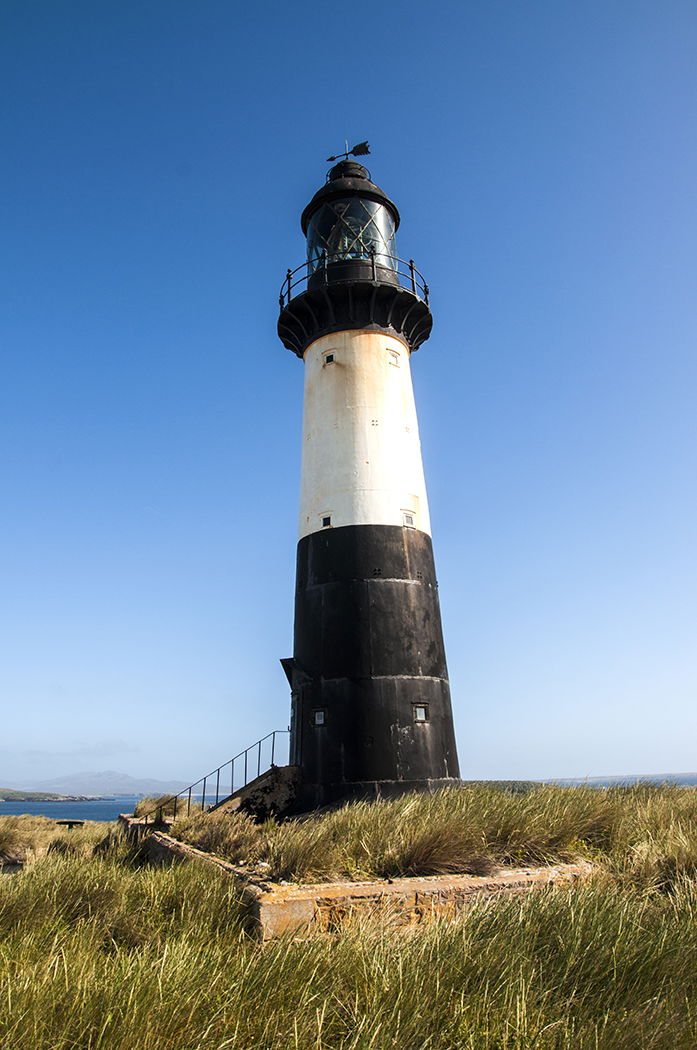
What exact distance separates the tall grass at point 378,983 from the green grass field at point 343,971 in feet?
0.05

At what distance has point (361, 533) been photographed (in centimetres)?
1460

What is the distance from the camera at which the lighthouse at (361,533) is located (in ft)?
43.1

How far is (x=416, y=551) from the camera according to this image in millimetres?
14883

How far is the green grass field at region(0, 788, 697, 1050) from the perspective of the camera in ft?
12.6

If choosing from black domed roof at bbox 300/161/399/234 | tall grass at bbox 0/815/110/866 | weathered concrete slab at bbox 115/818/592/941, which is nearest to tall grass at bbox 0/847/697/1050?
weathered concrete slab at bbox 115/818/592/941

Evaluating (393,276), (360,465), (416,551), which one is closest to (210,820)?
(416,551)

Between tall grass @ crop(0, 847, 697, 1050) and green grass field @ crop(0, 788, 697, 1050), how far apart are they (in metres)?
0.01

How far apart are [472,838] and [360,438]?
31.0 ft

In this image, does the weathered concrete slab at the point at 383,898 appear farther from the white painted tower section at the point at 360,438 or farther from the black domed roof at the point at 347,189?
the black domed roof at the point at 347,189

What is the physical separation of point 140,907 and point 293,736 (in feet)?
25.3

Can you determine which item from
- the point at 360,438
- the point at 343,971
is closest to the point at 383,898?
the point at 343,971

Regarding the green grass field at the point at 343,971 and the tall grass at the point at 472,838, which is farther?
the tall grass at the point at 472,838

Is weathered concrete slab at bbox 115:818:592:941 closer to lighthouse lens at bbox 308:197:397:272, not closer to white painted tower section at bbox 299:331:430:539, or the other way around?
white painted tower section at bbox 299:331:430:539

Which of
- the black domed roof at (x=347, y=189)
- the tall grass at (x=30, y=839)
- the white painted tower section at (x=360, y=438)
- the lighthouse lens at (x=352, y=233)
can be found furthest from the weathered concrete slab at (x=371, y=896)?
the black domed roof at (x=347, y=189)
